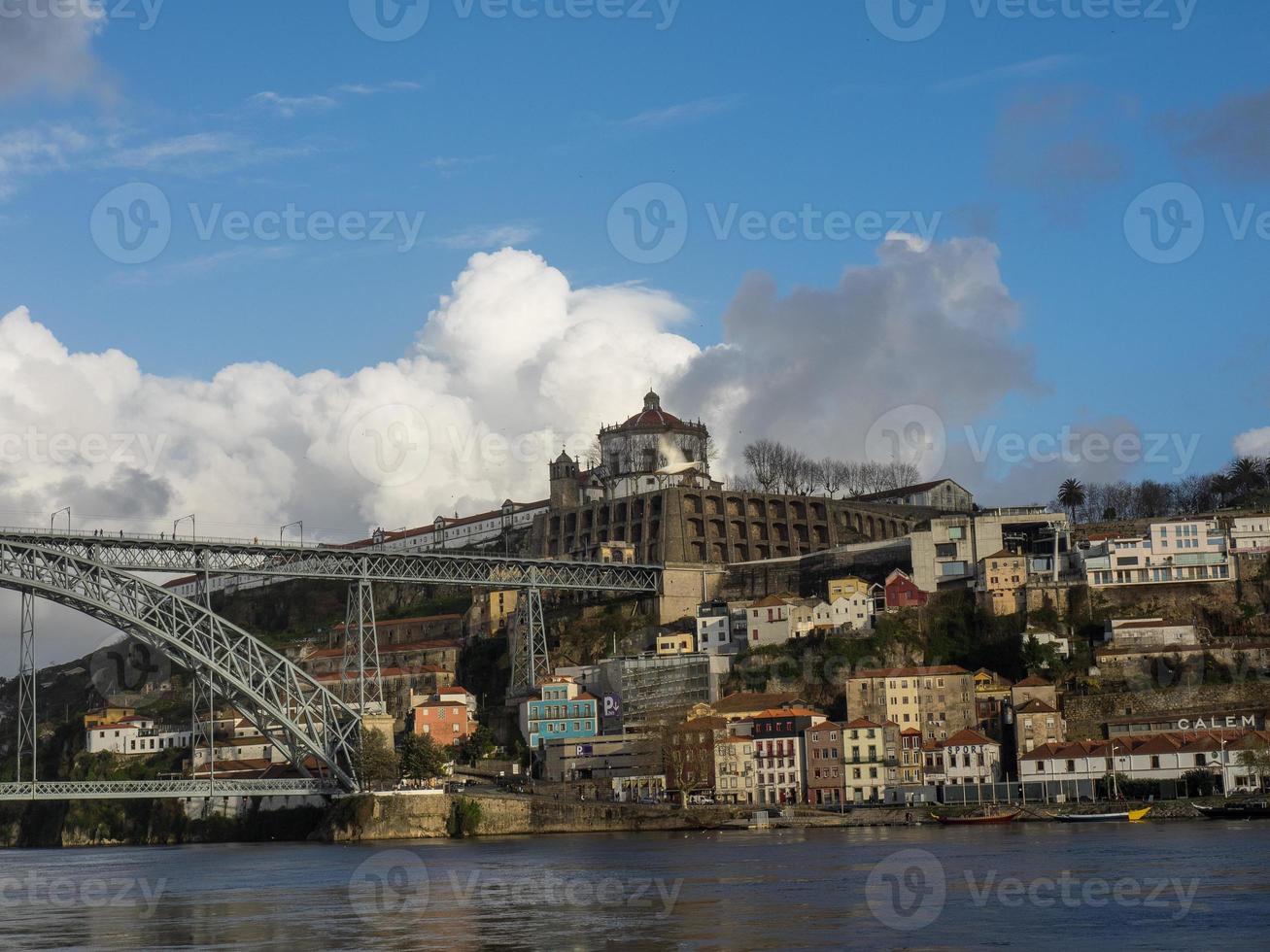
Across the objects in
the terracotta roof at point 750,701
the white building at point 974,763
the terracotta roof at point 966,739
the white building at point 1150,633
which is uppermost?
the white building at point 1150,633

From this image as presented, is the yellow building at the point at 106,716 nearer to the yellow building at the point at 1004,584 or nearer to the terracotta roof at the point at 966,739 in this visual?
the yellow building at the point at 1004,584

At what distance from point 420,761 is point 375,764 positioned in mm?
2123

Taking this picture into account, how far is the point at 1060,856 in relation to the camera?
1981 inches

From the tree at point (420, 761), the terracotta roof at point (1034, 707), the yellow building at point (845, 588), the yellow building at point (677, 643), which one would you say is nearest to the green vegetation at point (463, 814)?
the tree at point (420, 761)

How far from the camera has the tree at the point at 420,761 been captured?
255 ft

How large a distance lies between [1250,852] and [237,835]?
2118 inches

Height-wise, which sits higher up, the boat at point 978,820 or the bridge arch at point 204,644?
the bridge arch at point 204,644

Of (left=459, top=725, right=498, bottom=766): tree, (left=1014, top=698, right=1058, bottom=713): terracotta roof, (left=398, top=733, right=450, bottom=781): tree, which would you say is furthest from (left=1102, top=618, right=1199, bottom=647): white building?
(left=398, top=733, right=450, bottom=781): tree

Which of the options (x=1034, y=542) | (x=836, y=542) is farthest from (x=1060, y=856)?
(x=836, y=542)

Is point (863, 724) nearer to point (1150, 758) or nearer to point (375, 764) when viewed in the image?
point (1150, 758)

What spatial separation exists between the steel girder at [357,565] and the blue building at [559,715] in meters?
6.19

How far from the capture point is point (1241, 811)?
66312mm

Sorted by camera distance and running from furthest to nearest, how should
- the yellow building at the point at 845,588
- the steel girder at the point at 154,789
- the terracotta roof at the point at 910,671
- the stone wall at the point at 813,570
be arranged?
1. the stone wall at the point at 813,570
2. the yellow building at the point at 845,588
3. the terracotta roof at the point at 910,671
4. the steel girder at the point at 154,789

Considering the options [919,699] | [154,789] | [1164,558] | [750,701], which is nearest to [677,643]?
[750,701]
